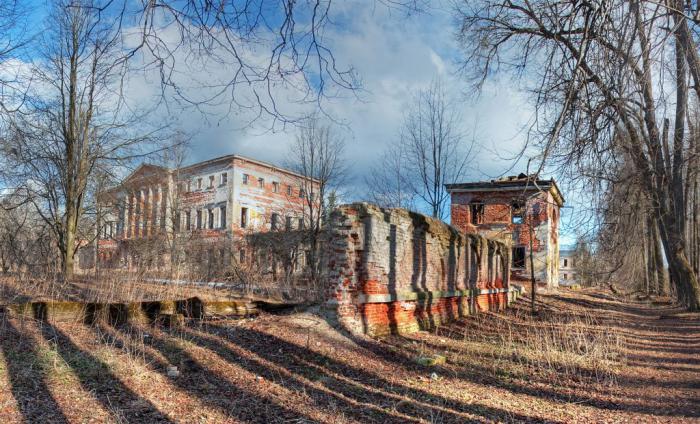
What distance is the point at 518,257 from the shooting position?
32.3 m

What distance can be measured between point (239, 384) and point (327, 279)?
3.94 meters

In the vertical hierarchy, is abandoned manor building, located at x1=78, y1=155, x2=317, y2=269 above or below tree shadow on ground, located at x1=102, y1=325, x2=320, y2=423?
above

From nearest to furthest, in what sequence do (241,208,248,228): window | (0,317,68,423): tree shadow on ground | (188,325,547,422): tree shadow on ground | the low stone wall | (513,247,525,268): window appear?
(0,317,68,423): tree shadow on ground → (188,325,547,422): tree shadow on ground → the low stone wall → (513,247,525,268): window → (241,208,248,228): window

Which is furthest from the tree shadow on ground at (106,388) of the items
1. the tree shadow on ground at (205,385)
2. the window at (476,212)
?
the window at (476,212)

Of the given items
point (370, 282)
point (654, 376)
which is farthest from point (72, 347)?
point (654, 376)

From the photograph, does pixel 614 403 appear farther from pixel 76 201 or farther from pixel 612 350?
pixel 76 201

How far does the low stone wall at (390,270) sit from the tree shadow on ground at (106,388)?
4.63 metres

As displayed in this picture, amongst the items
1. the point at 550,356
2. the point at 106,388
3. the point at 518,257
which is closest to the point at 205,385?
the point at 106,388

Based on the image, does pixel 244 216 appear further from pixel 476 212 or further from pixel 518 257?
pixel 518 257

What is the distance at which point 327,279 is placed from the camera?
1017 cm

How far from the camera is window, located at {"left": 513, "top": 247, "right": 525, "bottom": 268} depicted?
32125 mm

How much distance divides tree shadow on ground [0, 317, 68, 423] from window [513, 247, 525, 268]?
29308 mm

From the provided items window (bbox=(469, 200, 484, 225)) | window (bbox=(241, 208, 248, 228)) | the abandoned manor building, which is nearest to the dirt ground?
the abandoned manor building

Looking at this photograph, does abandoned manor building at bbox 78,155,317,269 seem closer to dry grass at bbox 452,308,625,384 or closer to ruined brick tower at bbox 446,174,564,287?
ruined brick tower at bbox 446,174,564,287
